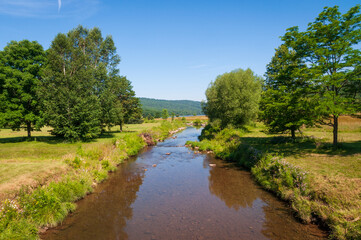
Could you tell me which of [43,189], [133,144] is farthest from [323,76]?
[133,144]

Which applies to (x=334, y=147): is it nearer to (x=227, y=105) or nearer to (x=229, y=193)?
(x=229, y=193)

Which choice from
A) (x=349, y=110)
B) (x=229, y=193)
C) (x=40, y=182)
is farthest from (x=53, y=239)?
(x=349, y=110)

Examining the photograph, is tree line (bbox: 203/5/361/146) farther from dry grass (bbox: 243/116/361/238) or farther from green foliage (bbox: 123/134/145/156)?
green foliage (bbox: 123/134/145/156)

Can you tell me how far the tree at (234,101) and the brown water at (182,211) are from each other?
1821 centimetres

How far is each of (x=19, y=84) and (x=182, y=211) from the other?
1213 inches

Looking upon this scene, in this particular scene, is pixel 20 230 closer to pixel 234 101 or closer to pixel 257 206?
pixel 257 206

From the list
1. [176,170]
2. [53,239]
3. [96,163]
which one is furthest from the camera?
[176,170]

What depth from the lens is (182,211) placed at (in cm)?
1269

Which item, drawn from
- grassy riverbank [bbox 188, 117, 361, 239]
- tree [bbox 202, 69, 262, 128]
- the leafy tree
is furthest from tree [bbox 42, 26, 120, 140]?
grassy riverbank [bbox 188, 117, 361, 239]

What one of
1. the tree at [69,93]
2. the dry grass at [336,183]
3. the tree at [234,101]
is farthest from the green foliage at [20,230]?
the tree at [234,101]

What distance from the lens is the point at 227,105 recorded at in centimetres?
3656

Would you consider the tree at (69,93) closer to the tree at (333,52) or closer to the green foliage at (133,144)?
the green foliage at (133,144)

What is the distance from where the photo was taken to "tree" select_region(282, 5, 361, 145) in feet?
51.9

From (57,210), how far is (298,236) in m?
13.3
